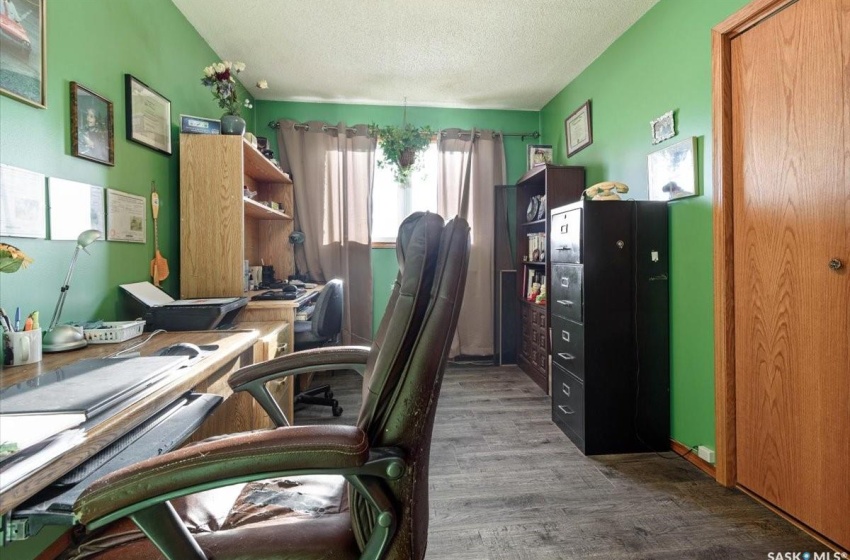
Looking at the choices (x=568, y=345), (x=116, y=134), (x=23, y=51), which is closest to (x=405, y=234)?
(x=23, y=51)

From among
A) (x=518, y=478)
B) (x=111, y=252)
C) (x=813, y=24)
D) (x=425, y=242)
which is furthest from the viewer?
(x=518, y=478)

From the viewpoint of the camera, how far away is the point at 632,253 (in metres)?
2.19

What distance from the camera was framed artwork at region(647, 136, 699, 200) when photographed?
2016mm

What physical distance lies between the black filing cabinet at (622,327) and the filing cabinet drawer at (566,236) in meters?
0.02

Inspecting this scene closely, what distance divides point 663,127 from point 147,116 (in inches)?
108

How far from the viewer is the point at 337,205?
12.3 feet

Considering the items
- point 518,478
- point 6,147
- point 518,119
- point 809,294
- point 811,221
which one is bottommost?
point 518,478

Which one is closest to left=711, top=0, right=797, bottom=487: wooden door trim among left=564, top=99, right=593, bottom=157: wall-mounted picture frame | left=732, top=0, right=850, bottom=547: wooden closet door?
left=732, top=0, right=850, bottom=547: wooden closet door

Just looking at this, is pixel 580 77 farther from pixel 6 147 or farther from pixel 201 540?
pixel 201 540

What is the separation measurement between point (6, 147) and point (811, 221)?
109 inches

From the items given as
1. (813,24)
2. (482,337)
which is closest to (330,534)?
(813,24)

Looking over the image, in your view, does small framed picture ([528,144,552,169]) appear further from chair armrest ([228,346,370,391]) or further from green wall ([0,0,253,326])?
chair armrest ([228,346,370,391])

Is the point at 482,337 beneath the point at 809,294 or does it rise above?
beneath

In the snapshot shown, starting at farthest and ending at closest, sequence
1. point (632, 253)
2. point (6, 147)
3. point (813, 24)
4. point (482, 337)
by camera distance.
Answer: point (482, 337)
point (632, 253)
point (813, 24)
point (6, 147)
